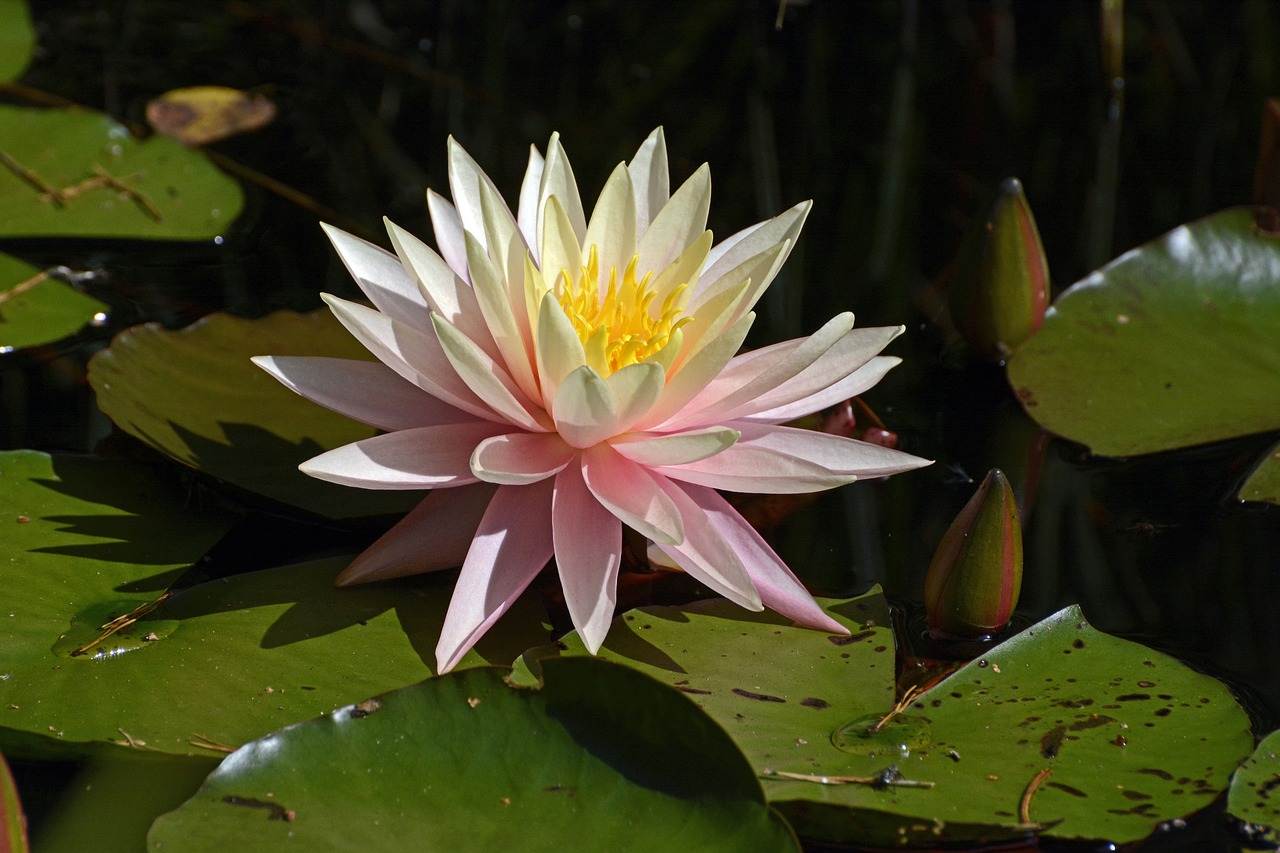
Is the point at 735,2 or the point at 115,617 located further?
the point at 735,2

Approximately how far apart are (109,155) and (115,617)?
1645mm

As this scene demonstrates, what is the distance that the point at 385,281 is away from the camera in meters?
1.59

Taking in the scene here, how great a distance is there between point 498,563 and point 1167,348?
59.1 inches

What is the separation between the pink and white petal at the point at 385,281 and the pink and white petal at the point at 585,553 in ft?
1.11

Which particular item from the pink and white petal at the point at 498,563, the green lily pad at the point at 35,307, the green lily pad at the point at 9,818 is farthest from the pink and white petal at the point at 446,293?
the green lily pad at the point at 35,307

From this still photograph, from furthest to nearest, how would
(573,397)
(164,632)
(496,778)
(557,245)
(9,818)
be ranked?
(557,245) → (164,632) → (573,397) → (496,778) → (9,818)

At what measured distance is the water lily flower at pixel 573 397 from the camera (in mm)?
1373

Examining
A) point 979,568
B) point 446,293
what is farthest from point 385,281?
point 979,568

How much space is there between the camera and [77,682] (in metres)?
1.34

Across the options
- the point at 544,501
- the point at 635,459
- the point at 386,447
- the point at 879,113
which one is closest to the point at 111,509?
the point at 386,447

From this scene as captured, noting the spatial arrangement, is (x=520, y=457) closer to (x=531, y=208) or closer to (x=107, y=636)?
(x=531, y=208)

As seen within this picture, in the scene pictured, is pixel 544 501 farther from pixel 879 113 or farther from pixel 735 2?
pixel 735 2

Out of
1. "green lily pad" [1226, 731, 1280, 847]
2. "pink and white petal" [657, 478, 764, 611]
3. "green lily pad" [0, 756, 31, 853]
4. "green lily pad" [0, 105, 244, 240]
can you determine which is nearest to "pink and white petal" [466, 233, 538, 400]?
"pink and white petal" [657, 478, 764, 611]

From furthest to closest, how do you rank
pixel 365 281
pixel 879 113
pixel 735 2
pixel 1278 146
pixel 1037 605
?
pixel 735 2
pixel 879 113
pixel 1278 146
pixel 1037 605
pixel 365 281
